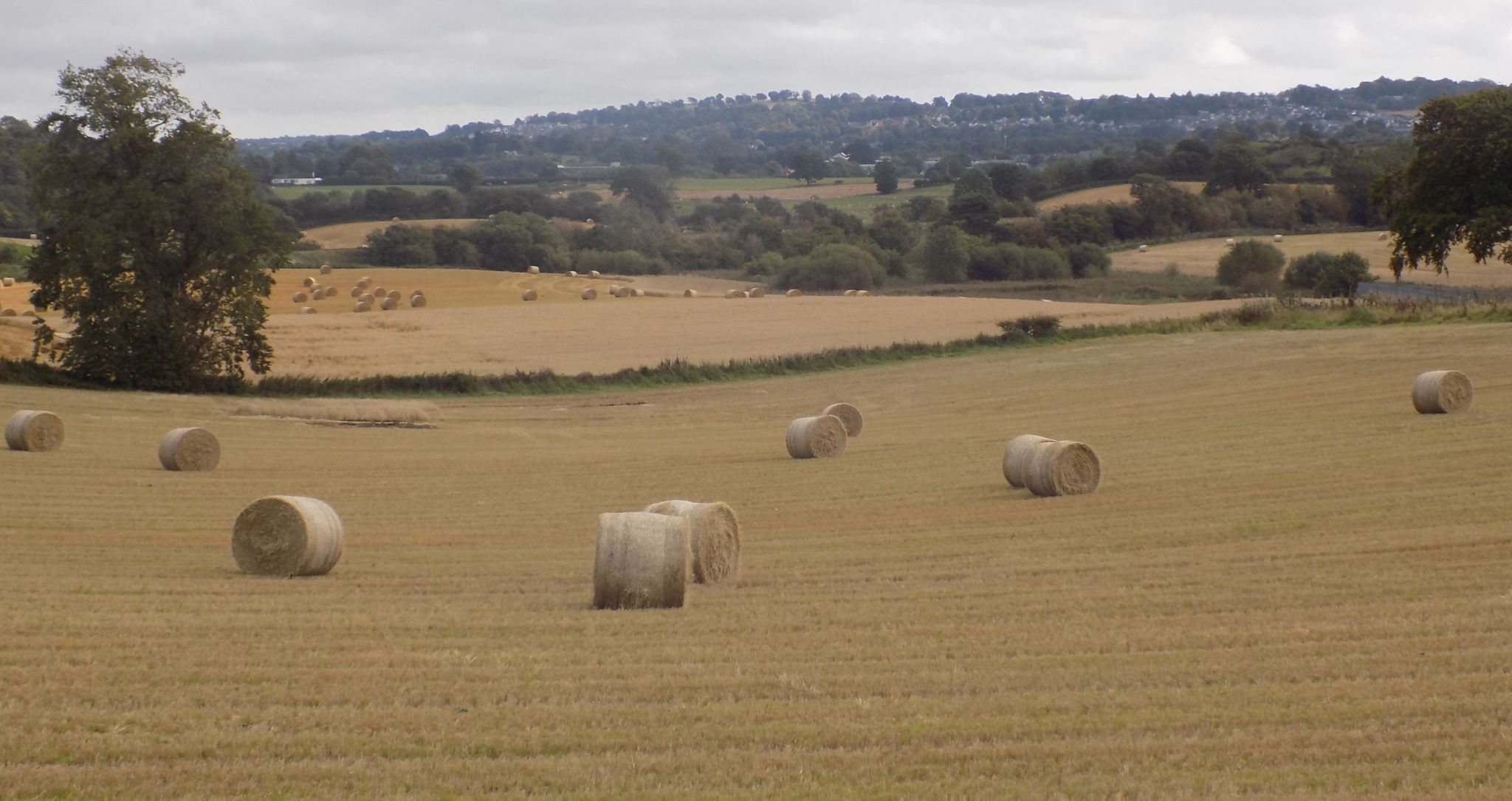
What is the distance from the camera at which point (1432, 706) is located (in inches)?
322

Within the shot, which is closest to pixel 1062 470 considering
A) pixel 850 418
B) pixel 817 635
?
pixel 817 635

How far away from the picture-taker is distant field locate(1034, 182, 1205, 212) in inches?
4328

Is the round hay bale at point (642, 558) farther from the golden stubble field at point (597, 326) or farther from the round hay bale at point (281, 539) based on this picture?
the golden stubble field at point (597, 326)

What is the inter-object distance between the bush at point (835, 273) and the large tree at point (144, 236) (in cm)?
4549

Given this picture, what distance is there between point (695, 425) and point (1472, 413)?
16.6 m

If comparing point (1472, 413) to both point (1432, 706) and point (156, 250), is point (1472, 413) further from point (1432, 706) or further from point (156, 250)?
point (156, 250)

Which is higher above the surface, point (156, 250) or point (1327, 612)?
point (156, 250)

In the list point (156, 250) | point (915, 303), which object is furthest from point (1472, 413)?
point (915, 303)

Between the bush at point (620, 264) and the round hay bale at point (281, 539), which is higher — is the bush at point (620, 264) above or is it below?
above

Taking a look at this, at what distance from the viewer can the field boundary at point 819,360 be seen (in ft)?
131

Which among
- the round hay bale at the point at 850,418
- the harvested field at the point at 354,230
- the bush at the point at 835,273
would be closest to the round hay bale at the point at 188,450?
the round hay bale at the point at 850,418

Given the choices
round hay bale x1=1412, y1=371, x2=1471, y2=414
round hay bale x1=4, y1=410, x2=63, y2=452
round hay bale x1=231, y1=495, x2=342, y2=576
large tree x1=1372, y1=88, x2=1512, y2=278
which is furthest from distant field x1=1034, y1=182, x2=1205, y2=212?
round hay bale x1=231, y1=495, x2=342, y2=576

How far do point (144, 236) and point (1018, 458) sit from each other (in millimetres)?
27774

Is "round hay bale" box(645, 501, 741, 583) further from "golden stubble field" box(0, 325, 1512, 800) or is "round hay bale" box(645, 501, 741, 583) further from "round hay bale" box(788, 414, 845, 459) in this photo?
"round hay bale" box(788, 414, 845, 459)
